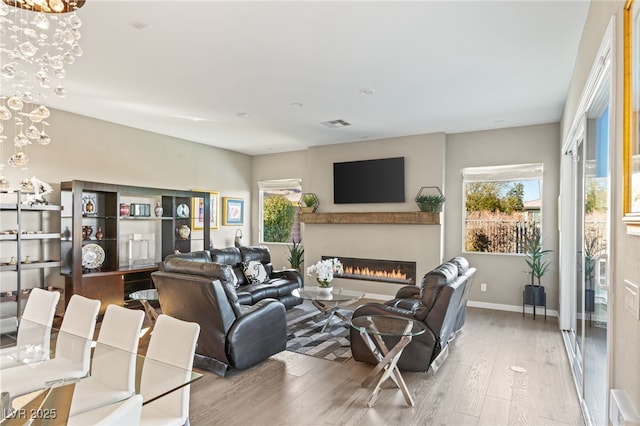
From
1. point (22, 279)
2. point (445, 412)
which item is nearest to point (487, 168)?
point (445, 412)

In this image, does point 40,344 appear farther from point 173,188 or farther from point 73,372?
point 173,188

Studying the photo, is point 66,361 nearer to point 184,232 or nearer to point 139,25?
point 139,25

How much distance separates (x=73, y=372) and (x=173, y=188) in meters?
4.96

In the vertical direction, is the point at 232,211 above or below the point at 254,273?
above

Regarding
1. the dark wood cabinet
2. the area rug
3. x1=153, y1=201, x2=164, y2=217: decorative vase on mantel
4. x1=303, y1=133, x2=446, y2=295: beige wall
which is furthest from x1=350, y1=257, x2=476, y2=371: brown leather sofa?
x1=153, y1=201, x2=164, y2=217: decorative vase on mantel

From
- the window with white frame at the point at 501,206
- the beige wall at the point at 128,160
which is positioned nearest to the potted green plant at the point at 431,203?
the window with white frame at the point at 501,206

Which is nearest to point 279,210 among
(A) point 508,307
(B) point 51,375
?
(A) point 508,307

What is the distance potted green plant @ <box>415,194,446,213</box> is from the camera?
6113 mm

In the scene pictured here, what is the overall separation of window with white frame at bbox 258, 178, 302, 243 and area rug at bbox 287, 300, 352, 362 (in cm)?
278

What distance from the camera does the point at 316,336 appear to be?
4523 mm

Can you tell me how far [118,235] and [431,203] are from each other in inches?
194

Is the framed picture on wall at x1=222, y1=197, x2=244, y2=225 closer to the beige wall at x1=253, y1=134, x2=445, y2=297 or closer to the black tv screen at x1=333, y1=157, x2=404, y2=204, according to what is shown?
the beige wall at x1=253, y1=134, x2=445, y2=297

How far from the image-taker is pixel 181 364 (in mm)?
2025

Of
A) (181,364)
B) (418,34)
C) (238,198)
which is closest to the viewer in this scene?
(181,364)
